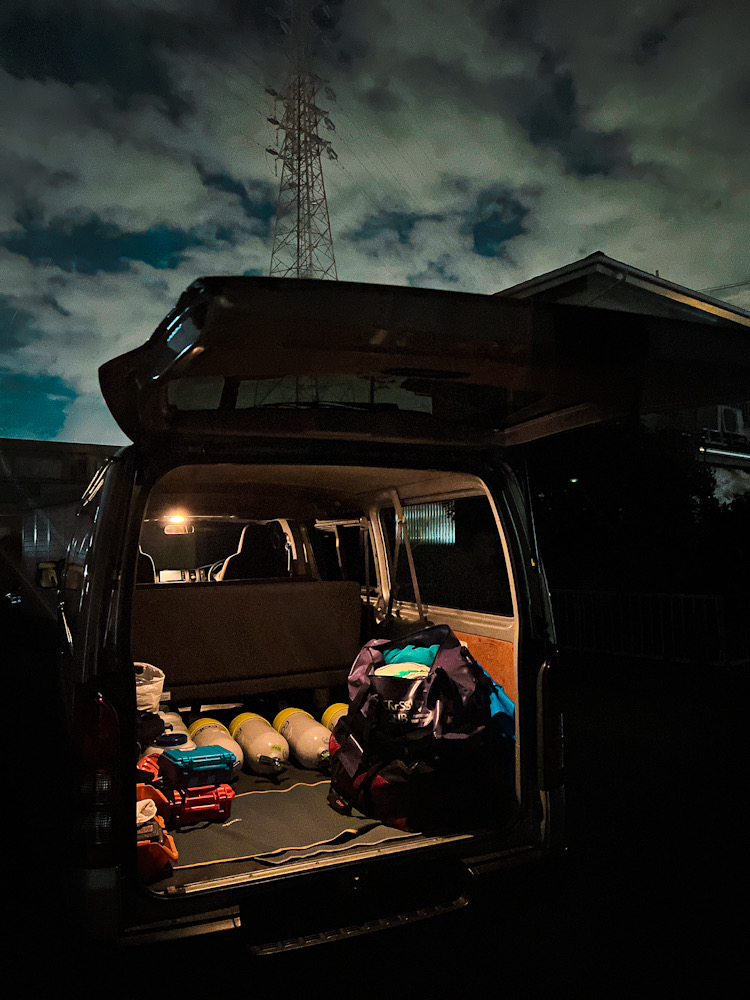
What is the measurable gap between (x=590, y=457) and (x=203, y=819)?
9657 millimetres

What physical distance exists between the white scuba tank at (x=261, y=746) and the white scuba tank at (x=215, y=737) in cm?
6

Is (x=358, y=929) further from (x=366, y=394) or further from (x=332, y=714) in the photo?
(x=332, y=714)

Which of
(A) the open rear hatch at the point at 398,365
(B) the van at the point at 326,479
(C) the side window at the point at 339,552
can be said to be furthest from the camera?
(C) the side window at the point at 339,552

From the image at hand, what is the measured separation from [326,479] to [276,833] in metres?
2.01

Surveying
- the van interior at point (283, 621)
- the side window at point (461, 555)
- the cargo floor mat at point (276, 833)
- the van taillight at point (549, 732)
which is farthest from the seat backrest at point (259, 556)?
the side window at point (461, 555)

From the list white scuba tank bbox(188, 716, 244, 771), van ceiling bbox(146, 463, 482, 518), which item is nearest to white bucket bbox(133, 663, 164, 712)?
white scuba tank bbox(188, 716, 244, 771)

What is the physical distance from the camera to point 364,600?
18.7ft

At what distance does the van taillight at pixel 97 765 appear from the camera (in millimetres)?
2285

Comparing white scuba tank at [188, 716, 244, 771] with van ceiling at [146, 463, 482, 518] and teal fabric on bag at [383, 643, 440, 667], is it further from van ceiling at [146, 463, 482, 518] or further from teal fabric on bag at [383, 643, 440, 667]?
van ceiling at [146, 463, 482, 518]

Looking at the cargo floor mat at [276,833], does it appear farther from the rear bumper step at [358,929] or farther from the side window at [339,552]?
the side window at [339,552]

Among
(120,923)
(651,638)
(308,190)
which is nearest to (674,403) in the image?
(120,923)

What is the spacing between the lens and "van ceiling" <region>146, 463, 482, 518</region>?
390 centimetres

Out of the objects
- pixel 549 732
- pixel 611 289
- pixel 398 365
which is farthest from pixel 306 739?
pixel 611 289

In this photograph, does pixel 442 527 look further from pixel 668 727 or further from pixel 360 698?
pixel 360 698
